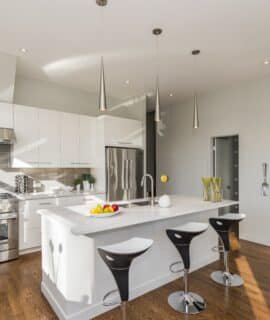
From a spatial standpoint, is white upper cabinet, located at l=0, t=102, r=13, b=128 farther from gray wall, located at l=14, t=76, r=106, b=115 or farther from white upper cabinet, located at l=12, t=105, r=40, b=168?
gray wall, located at l=14, t=76, r=106, b=115

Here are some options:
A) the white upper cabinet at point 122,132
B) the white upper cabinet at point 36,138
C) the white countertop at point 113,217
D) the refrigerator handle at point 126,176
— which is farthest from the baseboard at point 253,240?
the white upper cabinet at point 36,138

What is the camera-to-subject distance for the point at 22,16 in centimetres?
255

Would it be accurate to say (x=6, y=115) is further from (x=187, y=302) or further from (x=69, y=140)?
(x=187, y=302)

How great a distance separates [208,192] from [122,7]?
2573 millimetres

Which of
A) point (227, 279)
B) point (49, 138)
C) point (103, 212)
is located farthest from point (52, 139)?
point (227, 279)

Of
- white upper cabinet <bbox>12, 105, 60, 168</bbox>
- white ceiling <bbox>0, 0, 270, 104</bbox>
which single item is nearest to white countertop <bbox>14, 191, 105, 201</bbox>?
white upper cabinet <bbox>12, 105, 60, 168</bbox>

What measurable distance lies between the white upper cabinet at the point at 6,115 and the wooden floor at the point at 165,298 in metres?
2.19

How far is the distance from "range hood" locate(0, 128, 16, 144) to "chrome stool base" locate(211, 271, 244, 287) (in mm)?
3637

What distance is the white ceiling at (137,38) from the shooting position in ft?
8.02

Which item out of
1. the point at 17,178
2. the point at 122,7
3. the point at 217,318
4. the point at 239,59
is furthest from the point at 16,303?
the point at 239,59

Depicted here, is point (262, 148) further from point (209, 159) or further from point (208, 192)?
point (208, 192)

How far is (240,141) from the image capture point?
4.76 metres

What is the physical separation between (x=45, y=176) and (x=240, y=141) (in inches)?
160

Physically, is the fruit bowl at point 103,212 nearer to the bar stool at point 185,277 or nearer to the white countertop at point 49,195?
the bar stool at point 185,277
